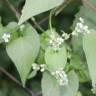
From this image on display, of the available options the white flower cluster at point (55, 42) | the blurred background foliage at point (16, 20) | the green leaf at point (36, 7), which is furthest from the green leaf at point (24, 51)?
the blurred background foliage at point (16, 20)

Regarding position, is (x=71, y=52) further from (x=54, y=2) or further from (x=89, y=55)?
(x=54, y=2)

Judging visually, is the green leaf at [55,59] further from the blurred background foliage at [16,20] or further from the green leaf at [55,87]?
the blurred background foliage at [16,20]

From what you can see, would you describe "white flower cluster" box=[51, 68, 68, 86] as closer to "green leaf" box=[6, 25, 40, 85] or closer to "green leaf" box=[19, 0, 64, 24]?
"green leaf" box=[6, 25, 40, 85]

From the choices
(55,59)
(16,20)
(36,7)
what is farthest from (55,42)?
(16,20)

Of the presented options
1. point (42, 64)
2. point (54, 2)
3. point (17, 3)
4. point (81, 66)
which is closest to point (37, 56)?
point (42, 64)

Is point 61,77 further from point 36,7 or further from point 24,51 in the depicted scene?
point 36,7

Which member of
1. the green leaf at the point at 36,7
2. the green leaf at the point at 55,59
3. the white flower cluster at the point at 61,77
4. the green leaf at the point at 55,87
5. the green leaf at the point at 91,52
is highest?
the green leaf at the point at 36,7
